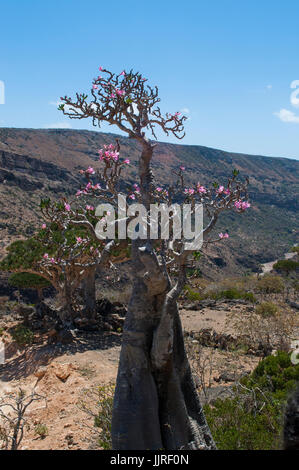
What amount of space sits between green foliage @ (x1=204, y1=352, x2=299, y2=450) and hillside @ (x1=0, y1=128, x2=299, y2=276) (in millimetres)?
23686

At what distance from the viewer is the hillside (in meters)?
37.2

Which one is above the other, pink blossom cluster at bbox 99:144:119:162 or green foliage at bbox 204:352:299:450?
pink blossom cluster at bbox 99:144:119:162

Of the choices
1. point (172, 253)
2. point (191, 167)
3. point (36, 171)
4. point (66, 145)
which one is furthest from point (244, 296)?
point (191, 167)

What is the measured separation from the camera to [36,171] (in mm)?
46812

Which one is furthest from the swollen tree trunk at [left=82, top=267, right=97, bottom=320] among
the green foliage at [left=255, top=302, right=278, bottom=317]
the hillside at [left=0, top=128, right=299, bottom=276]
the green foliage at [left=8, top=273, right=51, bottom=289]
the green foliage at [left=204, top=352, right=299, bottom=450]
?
the hillside at [left=0, top=128, right=299, bottom=276]

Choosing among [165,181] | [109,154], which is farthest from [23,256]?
[165,181]

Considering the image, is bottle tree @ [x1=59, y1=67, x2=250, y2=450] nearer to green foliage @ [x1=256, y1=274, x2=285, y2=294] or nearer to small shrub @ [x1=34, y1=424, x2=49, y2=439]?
small shrub @ [x1=34, y1=424, x2=49, y2=439]

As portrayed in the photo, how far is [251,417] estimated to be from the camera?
4.73 meters

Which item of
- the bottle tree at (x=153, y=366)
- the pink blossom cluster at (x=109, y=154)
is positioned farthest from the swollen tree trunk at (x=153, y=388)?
the pink blossom cluster at (x=109, y=154)

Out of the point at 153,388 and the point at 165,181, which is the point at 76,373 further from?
the point at 165,181

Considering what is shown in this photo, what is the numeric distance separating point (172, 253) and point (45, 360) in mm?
6010

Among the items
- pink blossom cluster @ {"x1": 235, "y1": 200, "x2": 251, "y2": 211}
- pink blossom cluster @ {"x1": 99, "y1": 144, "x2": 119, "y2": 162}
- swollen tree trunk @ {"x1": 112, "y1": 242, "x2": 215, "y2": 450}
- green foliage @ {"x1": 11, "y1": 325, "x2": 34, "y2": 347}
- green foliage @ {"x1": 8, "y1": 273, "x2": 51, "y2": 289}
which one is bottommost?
green foliage @ {"x1": 11, "y1": 325, "x2": 34, "y2": 347}
